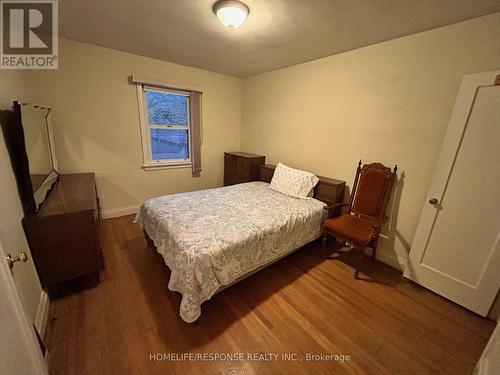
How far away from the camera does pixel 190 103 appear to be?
3467mm

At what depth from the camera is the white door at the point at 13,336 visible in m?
0.72

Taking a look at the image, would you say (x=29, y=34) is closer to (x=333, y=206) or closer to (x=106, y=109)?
(x=106, y=109)

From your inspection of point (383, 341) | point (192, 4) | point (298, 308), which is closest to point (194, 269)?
point (298, 308)

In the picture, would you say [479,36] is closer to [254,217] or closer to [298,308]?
[254,217]

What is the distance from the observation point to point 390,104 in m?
2.17

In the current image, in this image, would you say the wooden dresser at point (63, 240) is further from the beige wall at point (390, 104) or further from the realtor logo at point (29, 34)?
the beige wall at point (390, 104)

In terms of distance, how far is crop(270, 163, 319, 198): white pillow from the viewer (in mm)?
2680

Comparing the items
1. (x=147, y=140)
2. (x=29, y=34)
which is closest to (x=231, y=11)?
(x=29, y=34)

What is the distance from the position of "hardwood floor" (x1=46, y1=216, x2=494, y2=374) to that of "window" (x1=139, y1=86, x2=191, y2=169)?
186cm

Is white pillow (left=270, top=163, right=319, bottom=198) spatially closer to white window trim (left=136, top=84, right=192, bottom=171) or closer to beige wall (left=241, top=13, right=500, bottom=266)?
beige wall (left=241, top=13, right=500, bottom=266)

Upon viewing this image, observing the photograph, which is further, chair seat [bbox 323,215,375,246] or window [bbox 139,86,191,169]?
window [bbox 139,86,191,169]

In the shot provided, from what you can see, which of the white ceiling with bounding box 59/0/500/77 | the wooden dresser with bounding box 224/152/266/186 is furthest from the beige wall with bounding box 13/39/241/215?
the wooden dresser with bounding box 224/152/266/186

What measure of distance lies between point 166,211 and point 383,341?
2077 mm

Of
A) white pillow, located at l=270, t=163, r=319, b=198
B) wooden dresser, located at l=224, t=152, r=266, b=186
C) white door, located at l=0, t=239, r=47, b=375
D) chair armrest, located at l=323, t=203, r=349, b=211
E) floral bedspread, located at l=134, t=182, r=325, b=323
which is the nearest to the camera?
white door, located at l=0, t=239, r=47, b=375
